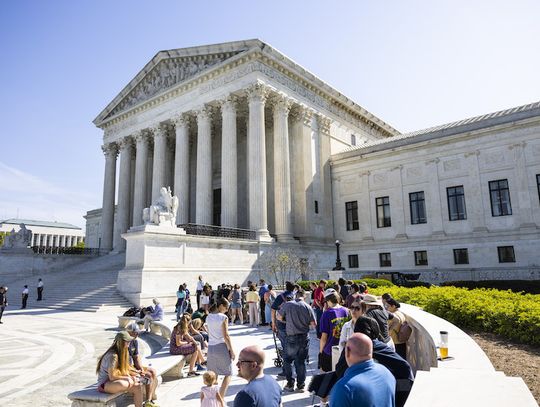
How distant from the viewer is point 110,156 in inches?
1753

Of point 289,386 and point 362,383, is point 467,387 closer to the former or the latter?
point 362,383

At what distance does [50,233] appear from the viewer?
89.9 meters

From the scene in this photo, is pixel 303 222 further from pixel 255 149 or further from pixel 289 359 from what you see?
pixel 289 359

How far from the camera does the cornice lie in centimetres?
3169

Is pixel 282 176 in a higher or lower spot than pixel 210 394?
higher

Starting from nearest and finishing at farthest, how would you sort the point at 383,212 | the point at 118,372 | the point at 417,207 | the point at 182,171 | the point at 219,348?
the point at 118,372 < the point at 219,348 < the point at 417,207 < the point at 383,212 < the point at 182,171

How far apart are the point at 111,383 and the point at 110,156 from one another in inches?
1673

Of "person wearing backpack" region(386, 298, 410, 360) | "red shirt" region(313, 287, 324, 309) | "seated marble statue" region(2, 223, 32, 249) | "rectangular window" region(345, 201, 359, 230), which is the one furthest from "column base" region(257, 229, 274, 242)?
"person wearing backpack" region(386, 298, 410, 360)

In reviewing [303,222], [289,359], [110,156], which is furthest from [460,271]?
[110,156]

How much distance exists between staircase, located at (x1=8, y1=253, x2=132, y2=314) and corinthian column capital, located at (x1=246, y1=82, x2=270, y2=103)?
16.9 meters

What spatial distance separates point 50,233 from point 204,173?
73.1 meters

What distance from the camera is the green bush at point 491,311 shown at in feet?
25.8

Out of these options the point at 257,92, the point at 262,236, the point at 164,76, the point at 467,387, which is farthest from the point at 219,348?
the point at 164,76

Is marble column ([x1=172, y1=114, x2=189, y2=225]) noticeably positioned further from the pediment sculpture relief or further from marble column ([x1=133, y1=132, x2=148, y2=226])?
marble column ([x1=133, y1=132, x2=148, y2=226])
